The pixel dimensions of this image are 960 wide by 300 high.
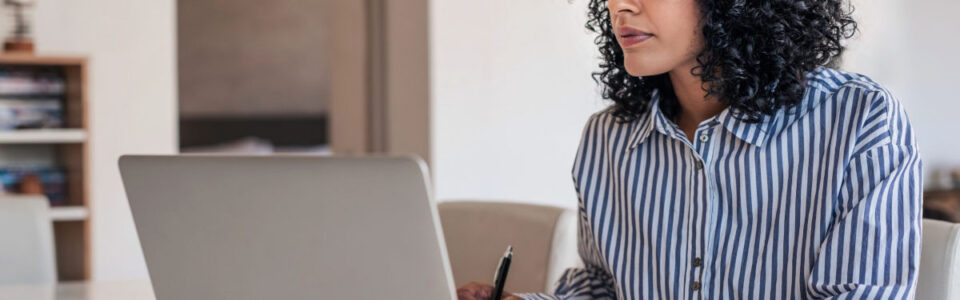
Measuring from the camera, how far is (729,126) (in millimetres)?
1100

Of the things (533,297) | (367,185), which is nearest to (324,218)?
(367,185)

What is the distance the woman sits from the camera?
99 centimetres

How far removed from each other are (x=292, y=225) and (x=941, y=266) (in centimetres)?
72

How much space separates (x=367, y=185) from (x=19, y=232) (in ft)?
4.43

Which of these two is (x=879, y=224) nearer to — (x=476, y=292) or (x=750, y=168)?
(x=750, y=168)

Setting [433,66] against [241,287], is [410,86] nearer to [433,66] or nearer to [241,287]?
[433,66]

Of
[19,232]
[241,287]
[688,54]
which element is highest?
[688,54]

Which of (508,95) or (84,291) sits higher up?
(508,95)

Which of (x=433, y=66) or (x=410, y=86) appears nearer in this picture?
(x=433, y=66)

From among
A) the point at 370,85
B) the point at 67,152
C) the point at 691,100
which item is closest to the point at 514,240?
the point at 691,100

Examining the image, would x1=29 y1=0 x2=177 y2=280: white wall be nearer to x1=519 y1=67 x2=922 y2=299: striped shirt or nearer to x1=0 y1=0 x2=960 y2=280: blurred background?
x1=0 y1=0 x2=960 y2=280: blurred background

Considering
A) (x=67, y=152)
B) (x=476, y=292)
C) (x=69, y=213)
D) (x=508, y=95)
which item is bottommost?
(x=69, y=213)

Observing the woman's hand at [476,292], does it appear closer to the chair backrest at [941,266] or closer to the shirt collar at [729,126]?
the shirt collar at [729,126]

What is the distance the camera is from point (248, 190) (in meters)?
0.84
